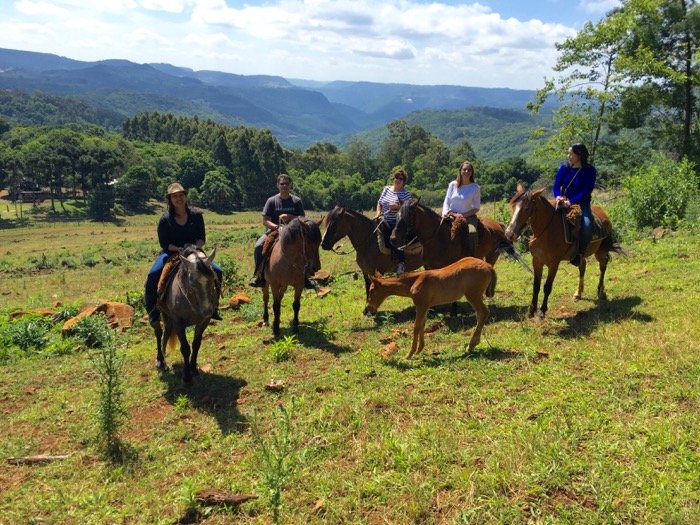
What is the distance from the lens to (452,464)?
4.62 meters

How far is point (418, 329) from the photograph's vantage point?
24.2ft

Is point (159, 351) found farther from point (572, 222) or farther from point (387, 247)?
point (572, 222)

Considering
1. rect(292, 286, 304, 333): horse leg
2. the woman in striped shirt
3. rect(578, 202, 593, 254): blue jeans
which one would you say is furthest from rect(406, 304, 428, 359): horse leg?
rect(578, 202, 593, 254): blue jeans

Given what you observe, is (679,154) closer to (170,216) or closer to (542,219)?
(542,219)

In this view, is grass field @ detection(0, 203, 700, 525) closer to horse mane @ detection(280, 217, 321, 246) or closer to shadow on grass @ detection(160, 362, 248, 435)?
shadow on grass @ detection(160, 362, 248, 435)

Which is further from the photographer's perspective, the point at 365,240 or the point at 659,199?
the point at 659,199

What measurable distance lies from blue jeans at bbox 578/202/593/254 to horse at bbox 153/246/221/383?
650 cm

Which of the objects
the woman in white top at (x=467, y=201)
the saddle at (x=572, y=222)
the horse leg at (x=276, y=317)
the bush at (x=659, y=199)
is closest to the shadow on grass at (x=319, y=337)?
the horse leg at (x=276, y=317)

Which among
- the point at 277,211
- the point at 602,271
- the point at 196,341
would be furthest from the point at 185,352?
the point at 602,271

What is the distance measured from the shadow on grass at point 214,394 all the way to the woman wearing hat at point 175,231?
3.44ft

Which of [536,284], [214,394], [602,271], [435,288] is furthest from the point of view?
[602,271]

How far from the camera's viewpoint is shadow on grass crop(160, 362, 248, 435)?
6262 mm

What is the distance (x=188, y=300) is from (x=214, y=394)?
148cm

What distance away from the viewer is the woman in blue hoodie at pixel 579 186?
8.47 metres
